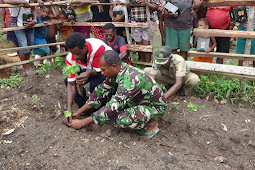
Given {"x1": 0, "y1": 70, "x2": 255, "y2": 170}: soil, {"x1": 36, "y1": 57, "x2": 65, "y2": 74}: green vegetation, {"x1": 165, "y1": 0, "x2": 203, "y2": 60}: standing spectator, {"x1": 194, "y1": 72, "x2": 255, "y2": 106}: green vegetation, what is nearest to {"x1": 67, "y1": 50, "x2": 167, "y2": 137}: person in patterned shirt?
{"x1": 0, "y1": 70, "x2": 255, "y2": 170}: soil

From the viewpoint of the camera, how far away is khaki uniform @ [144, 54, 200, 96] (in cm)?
391

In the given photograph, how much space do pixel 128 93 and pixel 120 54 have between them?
6.26 feet

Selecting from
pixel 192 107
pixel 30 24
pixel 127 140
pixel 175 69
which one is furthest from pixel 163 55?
pixel 30 24

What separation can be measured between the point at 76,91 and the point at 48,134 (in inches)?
30.2

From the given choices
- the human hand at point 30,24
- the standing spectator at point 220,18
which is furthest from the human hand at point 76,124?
the standing spectator at point 220,18

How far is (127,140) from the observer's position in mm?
3236

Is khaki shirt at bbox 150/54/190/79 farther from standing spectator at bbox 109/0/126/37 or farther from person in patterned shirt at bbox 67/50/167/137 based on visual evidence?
standing spectator at bbox 109/0/126/37

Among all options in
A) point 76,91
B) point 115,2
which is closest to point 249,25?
point 115,2

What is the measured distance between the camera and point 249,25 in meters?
4.04

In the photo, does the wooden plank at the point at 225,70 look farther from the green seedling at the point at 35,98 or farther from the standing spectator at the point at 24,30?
the standing spectator at the point at 24,30

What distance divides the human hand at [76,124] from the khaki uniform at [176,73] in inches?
64.7

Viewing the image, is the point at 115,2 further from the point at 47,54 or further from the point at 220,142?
the point at 220,142

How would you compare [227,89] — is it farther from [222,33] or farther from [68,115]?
[68,115]

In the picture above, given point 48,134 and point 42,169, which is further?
point 48,134
